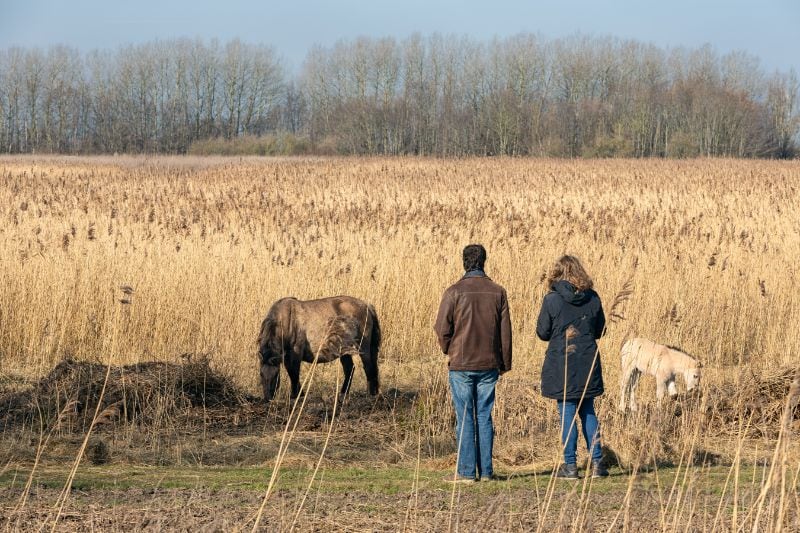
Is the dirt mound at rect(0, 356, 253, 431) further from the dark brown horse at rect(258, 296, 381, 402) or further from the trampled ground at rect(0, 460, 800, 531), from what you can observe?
the trampled ground at rect(0, 460, 800, 531)

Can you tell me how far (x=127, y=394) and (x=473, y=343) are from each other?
4402 mm

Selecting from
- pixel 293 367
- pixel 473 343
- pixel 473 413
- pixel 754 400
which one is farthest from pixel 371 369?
pixel 754 400

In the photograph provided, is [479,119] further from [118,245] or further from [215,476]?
[215,476]

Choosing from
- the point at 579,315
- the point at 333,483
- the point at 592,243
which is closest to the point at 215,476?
the point at 333,483

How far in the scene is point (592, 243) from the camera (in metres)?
16.8

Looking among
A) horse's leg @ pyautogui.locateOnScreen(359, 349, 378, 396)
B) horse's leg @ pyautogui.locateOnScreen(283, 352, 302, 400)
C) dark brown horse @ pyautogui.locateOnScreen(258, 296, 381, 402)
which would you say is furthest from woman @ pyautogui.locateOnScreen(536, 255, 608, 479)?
horse's leg @ pyautogui.locateOnScreen(283, 352, 302, 400)

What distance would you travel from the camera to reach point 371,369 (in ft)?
34.5

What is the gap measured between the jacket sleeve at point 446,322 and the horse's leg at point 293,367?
3.42 metres

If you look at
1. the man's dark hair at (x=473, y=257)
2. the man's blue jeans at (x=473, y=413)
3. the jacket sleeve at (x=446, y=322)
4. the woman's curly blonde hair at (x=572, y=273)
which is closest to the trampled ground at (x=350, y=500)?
the man's blue jeans at (x=473, y=413)

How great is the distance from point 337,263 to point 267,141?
2303 inches

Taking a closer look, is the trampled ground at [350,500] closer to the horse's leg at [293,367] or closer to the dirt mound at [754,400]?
the dirt mound at [754,400]

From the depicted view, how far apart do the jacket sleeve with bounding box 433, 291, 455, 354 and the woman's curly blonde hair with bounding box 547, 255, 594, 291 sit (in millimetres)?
764

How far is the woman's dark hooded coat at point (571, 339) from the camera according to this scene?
274 inches

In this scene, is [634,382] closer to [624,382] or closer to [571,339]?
[624,382]
